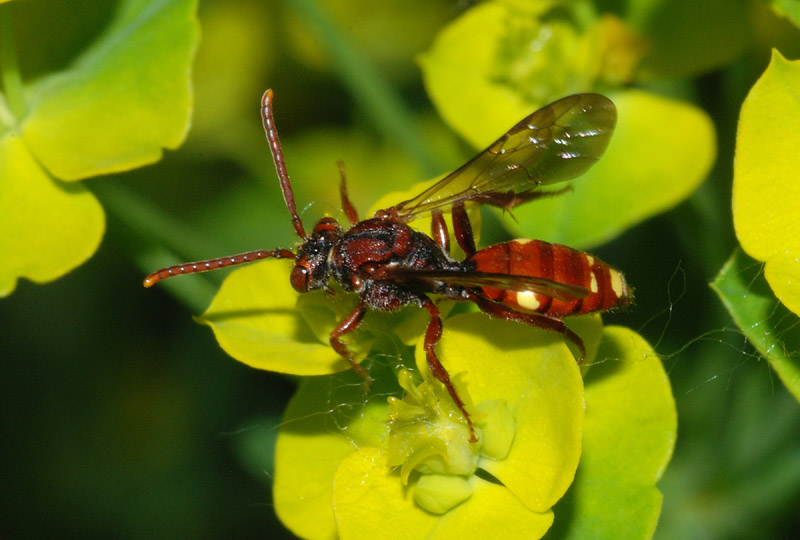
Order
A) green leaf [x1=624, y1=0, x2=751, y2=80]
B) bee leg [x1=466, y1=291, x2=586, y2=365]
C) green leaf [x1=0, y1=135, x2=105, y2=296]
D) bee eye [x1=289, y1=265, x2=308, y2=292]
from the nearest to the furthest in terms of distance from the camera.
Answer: bee leg [x1=466, y1=291, x2=586, y2=365] → bee eye [x1=289, y1=265, x2=308, y2=292] → green leaf [x1=0, y1=135, x2=105, y2=296] → green leaf [x1=624, y1=0, x2=751, y2=80]

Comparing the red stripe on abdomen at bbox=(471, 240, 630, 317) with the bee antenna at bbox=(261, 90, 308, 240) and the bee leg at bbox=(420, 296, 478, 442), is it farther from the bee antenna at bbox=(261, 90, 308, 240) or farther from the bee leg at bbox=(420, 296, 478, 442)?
the bee antenna at bbox=(261, 90, 308, 240)

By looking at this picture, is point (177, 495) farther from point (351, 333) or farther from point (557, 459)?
point (557, 459)

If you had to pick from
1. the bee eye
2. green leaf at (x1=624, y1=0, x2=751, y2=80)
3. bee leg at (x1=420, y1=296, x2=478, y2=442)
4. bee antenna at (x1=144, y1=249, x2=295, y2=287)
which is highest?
green leaf at (x1=624, y1=0, x2=751, y2=80)

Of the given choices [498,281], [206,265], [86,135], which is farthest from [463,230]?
[86,135]

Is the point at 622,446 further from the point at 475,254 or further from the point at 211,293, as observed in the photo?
the point at 211,293

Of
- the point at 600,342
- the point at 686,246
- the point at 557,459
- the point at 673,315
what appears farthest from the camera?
the point at 673,315

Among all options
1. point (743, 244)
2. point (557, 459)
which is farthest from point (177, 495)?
point (743, 244)

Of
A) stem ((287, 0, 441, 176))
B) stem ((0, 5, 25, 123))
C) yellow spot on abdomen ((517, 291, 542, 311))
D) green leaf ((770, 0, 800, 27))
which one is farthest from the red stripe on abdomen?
stem ((0, 5, 25, 123))
